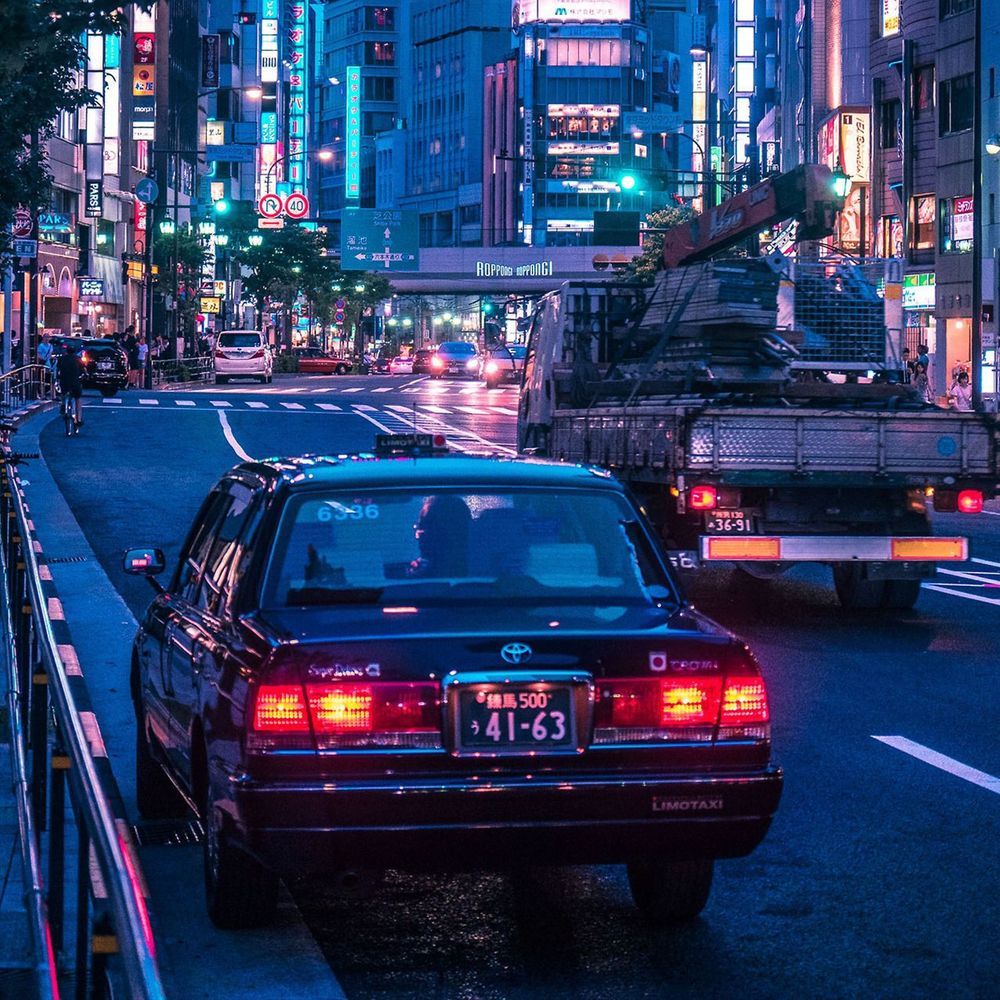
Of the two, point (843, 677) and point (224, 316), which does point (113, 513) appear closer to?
point (843, 677)

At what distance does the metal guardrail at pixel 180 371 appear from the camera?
72.5 meters

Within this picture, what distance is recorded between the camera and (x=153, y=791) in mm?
8320

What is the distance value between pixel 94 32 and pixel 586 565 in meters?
7.60

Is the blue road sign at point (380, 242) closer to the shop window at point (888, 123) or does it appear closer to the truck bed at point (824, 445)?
the shop window at point (888, 123)

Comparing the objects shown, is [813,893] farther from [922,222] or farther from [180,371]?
[180,371]

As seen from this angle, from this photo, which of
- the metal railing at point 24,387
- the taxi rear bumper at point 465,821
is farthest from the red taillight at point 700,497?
the metal railing at point 24,387

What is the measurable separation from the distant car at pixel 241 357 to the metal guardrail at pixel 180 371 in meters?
1.64

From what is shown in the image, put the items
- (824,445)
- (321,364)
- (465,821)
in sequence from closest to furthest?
(465,821) → (824,445) → (321,364)

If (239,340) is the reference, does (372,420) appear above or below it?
below

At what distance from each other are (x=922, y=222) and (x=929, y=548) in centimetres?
5403

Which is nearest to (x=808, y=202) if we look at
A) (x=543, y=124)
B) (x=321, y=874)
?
(x=321, y=874)

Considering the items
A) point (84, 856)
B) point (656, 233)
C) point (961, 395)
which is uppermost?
point (656, 233)

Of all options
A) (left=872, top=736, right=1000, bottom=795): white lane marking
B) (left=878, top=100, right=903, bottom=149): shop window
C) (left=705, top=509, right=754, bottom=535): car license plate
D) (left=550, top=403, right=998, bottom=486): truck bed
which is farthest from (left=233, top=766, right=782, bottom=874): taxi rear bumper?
(left=878, top=100, right=903, bottom=149): shop window

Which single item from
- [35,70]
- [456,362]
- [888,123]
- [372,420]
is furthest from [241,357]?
[35,70]
